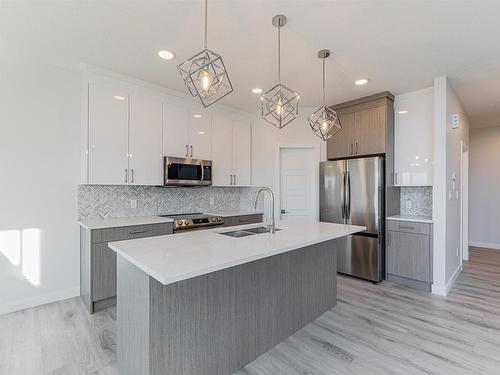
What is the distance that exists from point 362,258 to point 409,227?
29.3 inches

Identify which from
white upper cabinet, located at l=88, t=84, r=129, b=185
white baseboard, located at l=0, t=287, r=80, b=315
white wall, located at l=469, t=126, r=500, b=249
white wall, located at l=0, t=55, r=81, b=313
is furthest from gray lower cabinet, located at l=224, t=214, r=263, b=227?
white wall, located at l=469, t=126, r=500, b=249

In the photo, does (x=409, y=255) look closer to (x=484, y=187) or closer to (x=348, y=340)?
(x=348, y=340)

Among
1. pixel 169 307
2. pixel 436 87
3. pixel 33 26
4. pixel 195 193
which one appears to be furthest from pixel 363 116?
pixel 33 26

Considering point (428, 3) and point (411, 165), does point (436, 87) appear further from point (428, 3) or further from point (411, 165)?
point (428, 3)

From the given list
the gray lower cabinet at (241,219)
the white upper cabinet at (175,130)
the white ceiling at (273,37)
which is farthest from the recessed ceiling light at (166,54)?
the gray lower cabinet at (241,219)

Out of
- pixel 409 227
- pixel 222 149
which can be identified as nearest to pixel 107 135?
pixel 222 149

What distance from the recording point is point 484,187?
569 centimetres

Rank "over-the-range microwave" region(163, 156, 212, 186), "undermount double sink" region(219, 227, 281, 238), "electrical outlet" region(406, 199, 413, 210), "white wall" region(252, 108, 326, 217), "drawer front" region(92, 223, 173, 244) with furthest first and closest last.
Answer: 1. "white wall" region(252, 108, 326, 217)
2. "electrical outlet" region(406, 199, 413, 210)
3. "over-the-range microwave" region(163, 156, 212, 186)
4. "drawer front" region(92, 223, 173, 244)
5. "undermount double sink" region(219, 227, 281, 238)

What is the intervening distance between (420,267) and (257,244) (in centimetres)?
275

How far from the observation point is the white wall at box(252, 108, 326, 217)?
14.7 ft

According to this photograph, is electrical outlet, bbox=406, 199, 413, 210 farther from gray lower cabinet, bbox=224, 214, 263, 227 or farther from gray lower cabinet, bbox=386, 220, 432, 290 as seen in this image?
gray lower cabinet, bbox=224, 214, 263, 227

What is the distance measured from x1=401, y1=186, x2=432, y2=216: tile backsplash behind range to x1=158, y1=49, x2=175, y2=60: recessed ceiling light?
3729mm

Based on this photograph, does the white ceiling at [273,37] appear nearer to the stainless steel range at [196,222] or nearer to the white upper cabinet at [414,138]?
the white upper cabinet at [414,138]

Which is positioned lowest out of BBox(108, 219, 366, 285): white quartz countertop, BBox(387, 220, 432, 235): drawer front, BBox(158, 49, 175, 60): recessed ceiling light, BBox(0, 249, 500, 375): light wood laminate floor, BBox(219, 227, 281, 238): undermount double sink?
BBox(0, 249, 500, 375): light wood laminate floor
